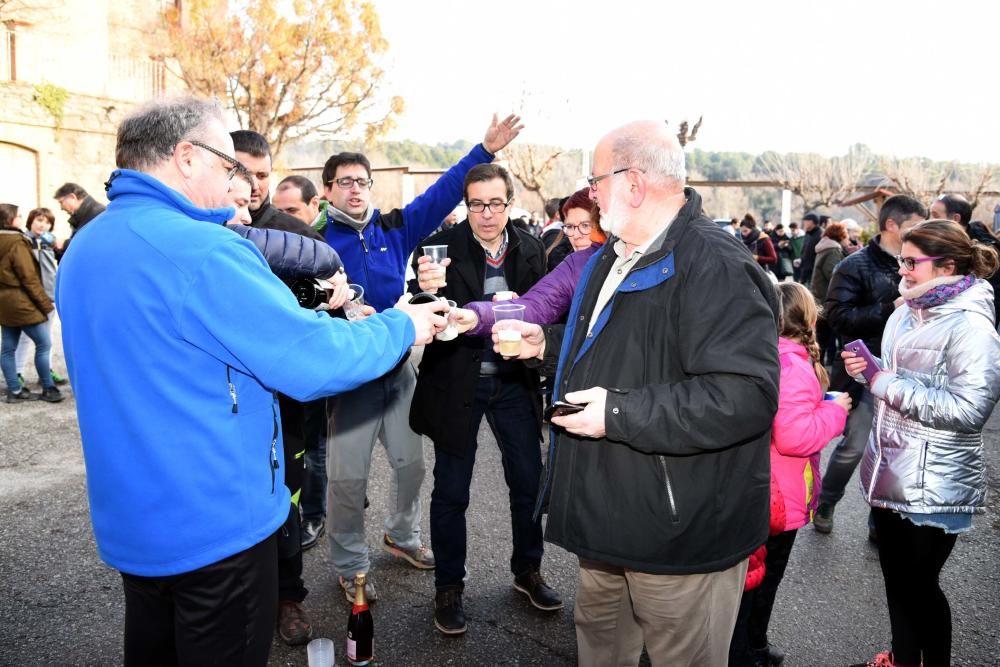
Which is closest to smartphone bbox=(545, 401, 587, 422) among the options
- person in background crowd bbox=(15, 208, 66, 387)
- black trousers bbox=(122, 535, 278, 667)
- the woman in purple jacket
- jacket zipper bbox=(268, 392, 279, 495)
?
jacket zipper bbox=(268, 392, 279, 495)

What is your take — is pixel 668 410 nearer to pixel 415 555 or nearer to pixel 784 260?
pixel 415 555

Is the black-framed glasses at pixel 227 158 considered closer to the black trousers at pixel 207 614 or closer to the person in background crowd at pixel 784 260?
the black trousers at pixel 207 614

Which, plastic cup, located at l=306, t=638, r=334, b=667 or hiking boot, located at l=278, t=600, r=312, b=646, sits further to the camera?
hiking boot, located at l=278, t=600, r=312, b=646

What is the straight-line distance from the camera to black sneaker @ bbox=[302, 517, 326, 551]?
14.7 ft

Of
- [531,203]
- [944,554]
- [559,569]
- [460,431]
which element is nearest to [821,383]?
[944,554]

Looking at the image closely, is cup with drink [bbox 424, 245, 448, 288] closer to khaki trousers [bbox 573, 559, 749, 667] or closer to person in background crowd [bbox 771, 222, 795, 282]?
khaki trousers [bbox 573, 559, 749, 667]

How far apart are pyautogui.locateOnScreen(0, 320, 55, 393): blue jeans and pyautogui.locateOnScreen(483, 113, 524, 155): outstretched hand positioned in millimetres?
6609

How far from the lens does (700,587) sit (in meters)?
2.23

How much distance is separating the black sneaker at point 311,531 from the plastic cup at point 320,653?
1344 millimetres

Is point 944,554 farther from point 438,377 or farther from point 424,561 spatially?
point 424,561

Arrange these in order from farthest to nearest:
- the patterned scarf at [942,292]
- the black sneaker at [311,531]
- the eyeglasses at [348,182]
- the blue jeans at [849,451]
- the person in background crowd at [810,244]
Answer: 1. the person in background crowd at [810,244]
2. the blue jeans at [849,451]
3. the black sneaker at [311,531]
4. the eyeglasses at [348,182]
5. the patterned scarf at [942,292]

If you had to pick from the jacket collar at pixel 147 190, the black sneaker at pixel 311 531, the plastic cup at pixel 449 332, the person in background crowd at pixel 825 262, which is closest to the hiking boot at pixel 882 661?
the plastic cup at pixel 449 332

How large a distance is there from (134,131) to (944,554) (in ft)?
11.1

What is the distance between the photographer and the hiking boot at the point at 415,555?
14.0 feet
